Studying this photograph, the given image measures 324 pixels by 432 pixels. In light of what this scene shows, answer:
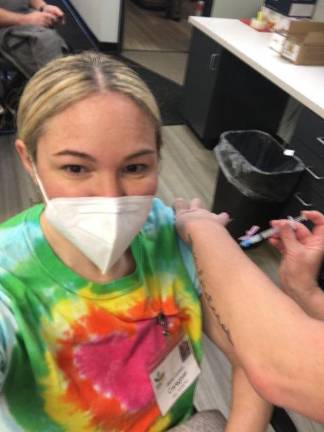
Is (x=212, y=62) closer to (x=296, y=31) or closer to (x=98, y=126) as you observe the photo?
(x=296, y=31)

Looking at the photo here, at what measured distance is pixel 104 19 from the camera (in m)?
4.43

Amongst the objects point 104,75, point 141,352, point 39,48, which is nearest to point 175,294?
point 141,352

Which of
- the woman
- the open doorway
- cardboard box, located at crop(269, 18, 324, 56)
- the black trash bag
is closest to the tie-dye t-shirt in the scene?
the woman

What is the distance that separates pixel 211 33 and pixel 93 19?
2.59 m

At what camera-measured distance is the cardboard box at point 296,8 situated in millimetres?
2604

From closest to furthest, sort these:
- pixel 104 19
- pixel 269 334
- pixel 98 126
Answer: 1. pixel 269 334
2. pixel 98 126
3. pixel 104 19

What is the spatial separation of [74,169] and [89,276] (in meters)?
0.21

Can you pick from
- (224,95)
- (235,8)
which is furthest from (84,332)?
(235,8)

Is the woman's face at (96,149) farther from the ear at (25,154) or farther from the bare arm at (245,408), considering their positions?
the bare arm at (245,408)

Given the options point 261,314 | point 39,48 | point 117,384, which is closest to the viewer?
point 261,314

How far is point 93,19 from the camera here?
15.6 feet

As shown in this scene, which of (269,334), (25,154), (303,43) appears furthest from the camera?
(303,43)

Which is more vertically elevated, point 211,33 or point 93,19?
point 211,33

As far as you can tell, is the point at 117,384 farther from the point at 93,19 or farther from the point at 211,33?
the point at 93,19
